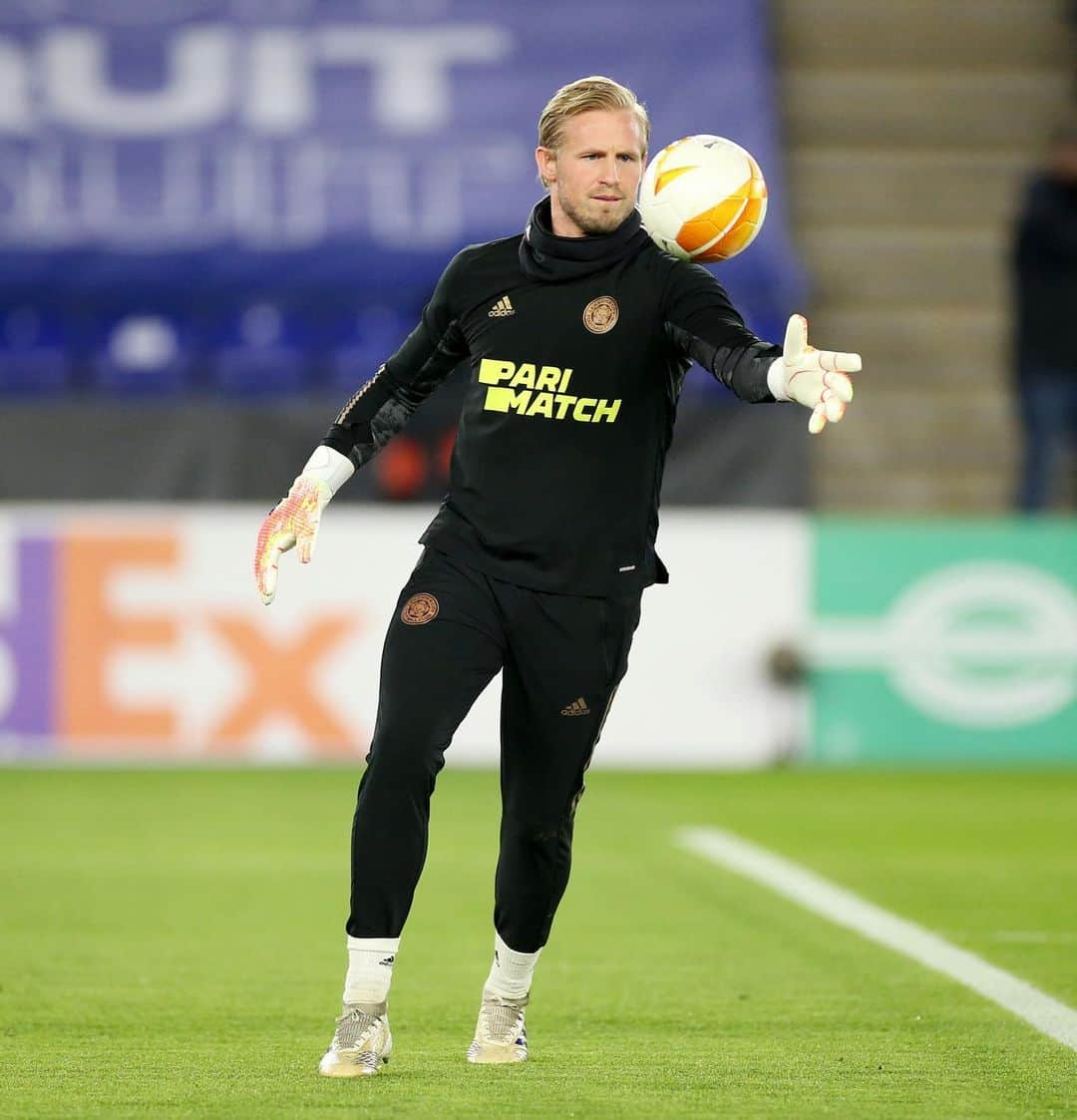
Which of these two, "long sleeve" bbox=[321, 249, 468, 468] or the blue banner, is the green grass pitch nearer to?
"long sleeve" bbox=[321, 249, 468, 468]

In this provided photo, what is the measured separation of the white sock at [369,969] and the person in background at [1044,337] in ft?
31.2

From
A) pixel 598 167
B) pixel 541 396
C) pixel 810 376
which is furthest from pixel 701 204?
pixel 810 376

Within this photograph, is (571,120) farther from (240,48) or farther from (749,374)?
(240,48)

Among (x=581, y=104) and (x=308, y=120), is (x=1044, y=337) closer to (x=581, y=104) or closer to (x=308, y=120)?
(x=308, y=120)

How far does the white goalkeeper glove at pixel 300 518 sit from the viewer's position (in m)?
4.81

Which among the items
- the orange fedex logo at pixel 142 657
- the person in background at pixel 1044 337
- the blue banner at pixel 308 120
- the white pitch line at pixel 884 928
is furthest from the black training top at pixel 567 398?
the blue banner at pixel 308 120

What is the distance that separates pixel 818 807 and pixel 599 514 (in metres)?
6.06

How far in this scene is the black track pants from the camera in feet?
15.0

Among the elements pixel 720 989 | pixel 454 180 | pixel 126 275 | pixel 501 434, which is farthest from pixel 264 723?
pixel 501 434

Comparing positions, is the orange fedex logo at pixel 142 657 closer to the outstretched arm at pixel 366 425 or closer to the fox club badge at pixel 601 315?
the outstretched arm at pixel 366 425

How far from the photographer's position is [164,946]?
21.6 feet

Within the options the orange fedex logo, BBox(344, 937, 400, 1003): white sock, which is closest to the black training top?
BBox(344, 937, 400, 1003): white sock

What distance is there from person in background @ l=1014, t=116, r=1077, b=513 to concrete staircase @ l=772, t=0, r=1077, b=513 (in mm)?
1203

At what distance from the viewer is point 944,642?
1235 cm
